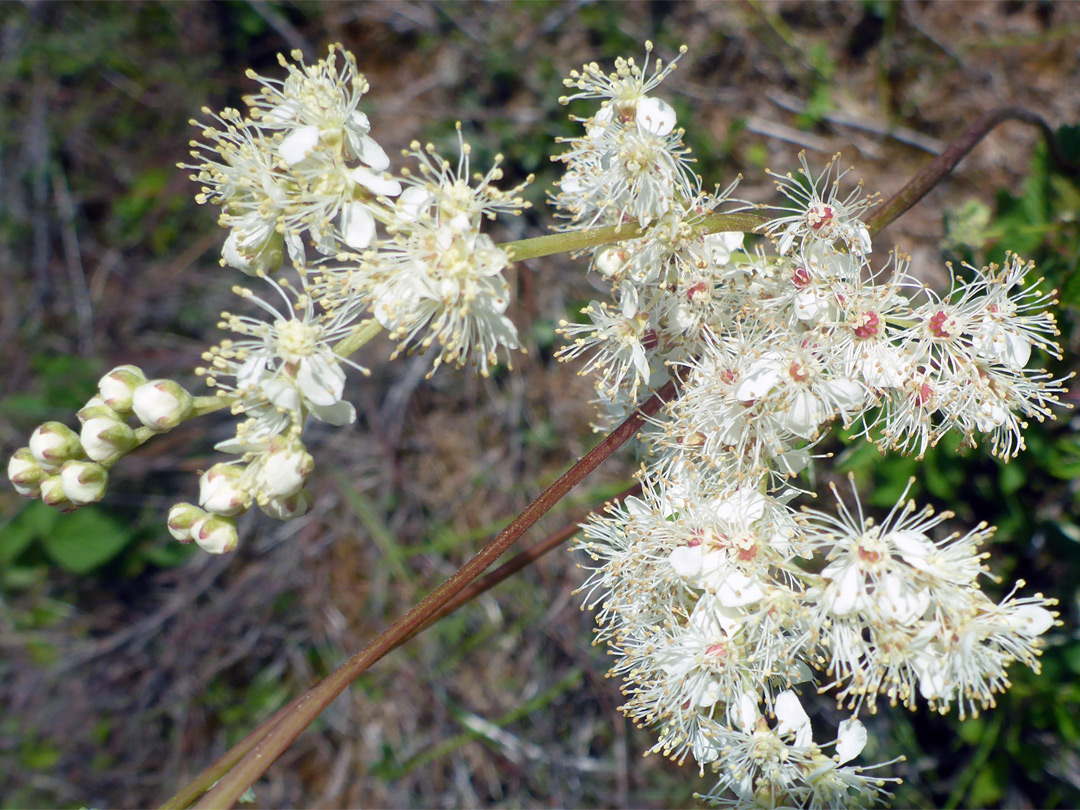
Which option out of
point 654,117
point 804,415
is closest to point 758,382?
point 804,415

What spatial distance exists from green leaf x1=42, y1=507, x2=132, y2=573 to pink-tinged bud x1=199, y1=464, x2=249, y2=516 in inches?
101

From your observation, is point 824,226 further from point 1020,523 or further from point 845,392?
point 1020,523

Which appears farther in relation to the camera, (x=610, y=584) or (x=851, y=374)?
(x=610, y=584)

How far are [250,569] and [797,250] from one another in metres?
3.23

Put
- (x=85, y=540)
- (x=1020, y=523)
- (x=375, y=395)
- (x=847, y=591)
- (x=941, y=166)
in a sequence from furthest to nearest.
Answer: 1. (x=375, y=395)
2. (x=85, y=540)
3. (x=1020, y=523)
4. (x=941, y=166)
5. (x=847, y=591)

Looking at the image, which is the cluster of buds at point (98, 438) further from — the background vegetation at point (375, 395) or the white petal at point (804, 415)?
the background vegetation at point (375, 395)

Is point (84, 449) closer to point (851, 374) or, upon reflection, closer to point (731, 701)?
point (731, 701)

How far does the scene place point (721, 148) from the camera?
3430mm

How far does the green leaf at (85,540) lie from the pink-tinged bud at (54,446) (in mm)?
2340

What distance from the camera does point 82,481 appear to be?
158cm

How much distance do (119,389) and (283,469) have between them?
42 centimetres

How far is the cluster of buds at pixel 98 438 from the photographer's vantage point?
1.54m

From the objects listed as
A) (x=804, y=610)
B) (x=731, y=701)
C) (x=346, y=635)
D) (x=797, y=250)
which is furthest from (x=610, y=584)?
(x=346, y=635)

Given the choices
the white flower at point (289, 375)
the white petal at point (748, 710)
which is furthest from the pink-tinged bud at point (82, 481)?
the white petal at point (748, 710)
